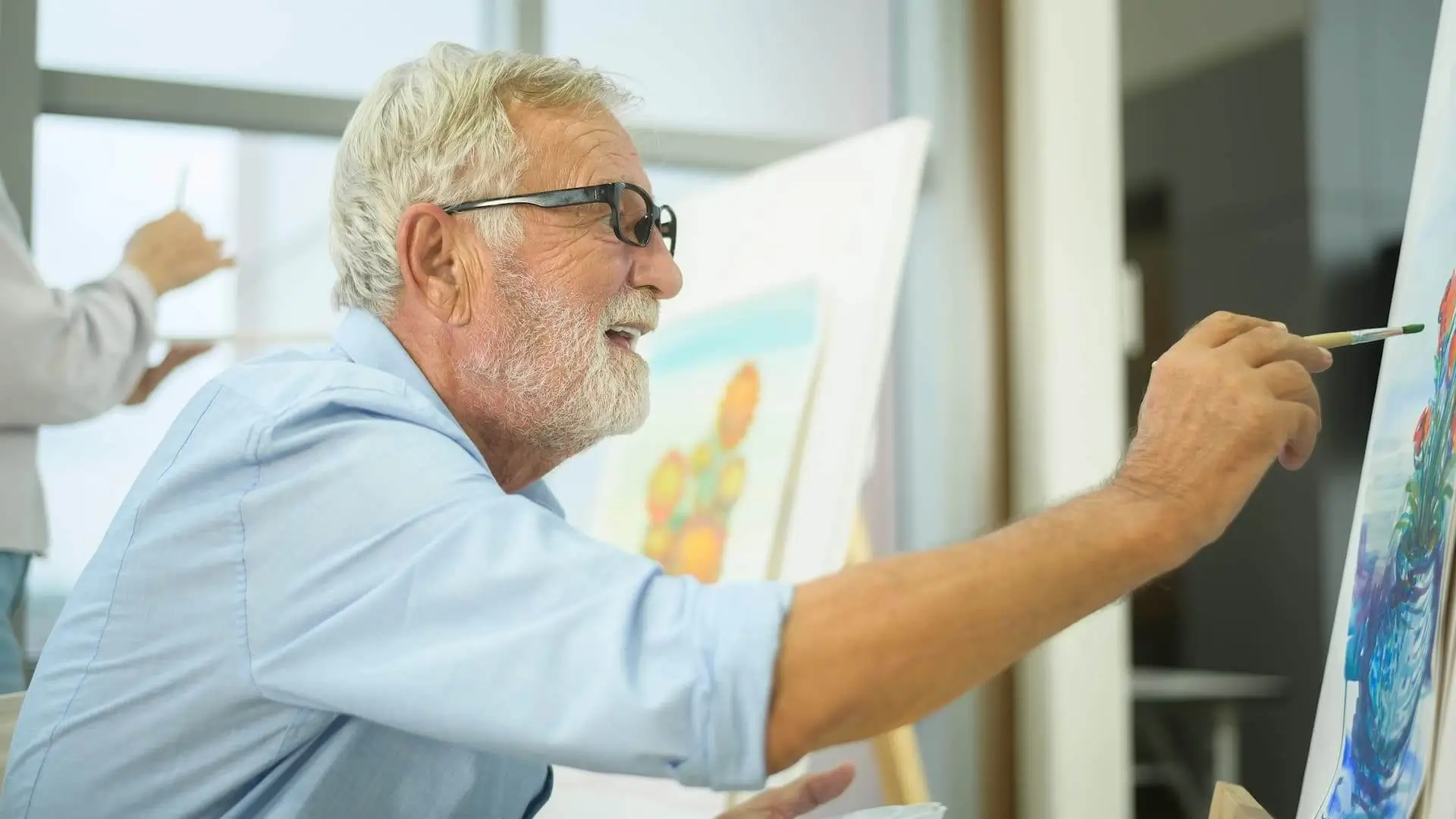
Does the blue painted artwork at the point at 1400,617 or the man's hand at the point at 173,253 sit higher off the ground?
the man's hand at the point at 173,253

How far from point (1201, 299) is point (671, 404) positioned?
167 cm

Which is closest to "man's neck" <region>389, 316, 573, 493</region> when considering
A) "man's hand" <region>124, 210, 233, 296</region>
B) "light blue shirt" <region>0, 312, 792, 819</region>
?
"light blue shirt" <region>0, 312, 792, 819</region>

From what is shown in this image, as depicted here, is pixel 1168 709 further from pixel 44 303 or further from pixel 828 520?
pixel 44 303

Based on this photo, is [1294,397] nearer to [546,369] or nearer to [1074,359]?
[546,369]

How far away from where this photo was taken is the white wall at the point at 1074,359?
292 cm

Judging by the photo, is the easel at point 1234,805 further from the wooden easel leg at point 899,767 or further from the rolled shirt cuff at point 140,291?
the rolled shirt cuff at point 140,291

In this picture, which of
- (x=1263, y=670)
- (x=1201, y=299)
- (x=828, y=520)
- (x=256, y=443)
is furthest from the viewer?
(x=1201, y=299)

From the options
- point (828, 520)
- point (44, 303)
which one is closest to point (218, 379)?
point (828, 520)

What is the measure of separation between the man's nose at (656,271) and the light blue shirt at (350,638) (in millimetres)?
344

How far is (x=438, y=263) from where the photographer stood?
131cm

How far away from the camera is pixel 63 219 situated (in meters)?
2.63

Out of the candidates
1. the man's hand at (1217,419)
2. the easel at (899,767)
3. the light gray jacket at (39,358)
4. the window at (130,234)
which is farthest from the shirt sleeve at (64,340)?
the man's hand at (1217,419)

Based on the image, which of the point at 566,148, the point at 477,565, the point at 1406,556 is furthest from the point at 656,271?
the point at 1406,556

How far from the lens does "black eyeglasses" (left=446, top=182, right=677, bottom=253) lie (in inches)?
51.1
